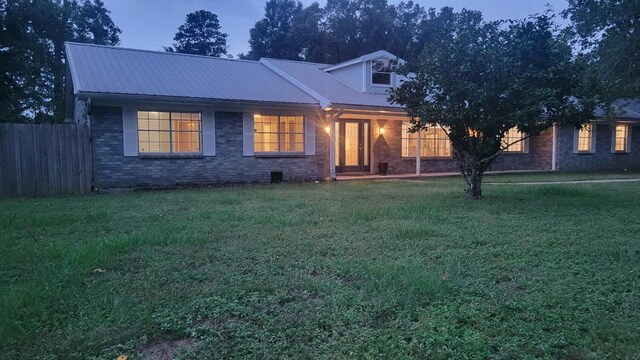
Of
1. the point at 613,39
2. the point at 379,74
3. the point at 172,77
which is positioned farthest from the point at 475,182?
the point at 172,77

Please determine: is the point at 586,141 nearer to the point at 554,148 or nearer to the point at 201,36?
the point at 554,148

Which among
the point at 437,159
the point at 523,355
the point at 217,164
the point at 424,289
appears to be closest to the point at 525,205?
the point at 424,289

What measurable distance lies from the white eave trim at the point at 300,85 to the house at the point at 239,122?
0.14 feet

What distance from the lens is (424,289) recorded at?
10.8ft

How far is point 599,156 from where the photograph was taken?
19.7 meters

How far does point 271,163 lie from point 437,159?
714 centimetres

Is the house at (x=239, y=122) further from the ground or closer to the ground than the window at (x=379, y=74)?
closer to the ground

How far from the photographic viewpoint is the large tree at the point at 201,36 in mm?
40938

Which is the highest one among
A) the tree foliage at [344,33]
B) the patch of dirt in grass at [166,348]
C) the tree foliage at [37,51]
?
the tree foliage at [344,33]

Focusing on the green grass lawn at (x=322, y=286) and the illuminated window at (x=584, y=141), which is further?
the illuminated window at (x=584, y=141)

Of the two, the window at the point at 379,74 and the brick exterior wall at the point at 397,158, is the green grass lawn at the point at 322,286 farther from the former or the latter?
the window at the point at 379,74

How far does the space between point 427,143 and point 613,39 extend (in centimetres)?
708

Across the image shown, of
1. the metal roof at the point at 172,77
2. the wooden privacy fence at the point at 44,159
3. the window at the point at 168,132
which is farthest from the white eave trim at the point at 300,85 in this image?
the wooden privacy fence at the point at 44,159

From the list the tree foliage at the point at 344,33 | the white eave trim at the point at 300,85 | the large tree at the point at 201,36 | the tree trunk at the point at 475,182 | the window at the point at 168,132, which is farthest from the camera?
the large tree at the point at 201,36
